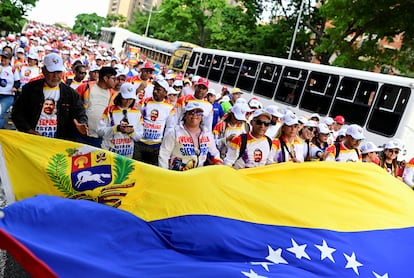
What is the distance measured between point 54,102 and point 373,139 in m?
9.39

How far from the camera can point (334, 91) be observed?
14.1 meters

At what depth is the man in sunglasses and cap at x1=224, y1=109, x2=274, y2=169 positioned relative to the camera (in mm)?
5492

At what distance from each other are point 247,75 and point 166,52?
14161mm

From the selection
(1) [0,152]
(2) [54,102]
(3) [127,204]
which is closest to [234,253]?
(3) [127,204]

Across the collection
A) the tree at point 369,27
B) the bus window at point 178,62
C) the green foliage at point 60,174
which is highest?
the tree at point 369,27

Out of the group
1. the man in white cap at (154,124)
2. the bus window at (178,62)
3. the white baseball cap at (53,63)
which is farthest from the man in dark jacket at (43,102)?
the bus window at (178,62)

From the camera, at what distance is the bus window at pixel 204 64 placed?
22606mm

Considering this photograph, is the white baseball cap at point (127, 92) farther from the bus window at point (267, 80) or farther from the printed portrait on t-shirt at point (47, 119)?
the bus window at point (267, 80)

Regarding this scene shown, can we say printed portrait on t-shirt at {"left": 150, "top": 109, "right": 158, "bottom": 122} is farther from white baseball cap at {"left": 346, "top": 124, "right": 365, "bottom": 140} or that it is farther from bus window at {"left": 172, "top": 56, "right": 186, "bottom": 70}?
bus window at {"left": 172, "top": 56, "right": 186, "bottom": 70}

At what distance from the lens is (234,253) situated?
11.5 ft

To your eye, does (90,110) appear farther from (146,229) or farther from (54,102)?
(146,229)

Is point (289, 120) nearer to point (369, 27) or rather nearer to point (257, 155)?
point (257, 155)

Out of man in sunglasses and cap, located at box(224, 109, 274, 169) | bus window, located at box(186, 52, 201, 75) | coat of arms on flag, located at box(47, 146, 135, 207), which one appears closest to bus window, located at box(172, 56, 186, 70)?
bus window, located at box(186, 52, 201, 75)

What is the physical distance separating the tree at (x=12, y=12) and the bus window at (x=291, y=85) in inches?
386
